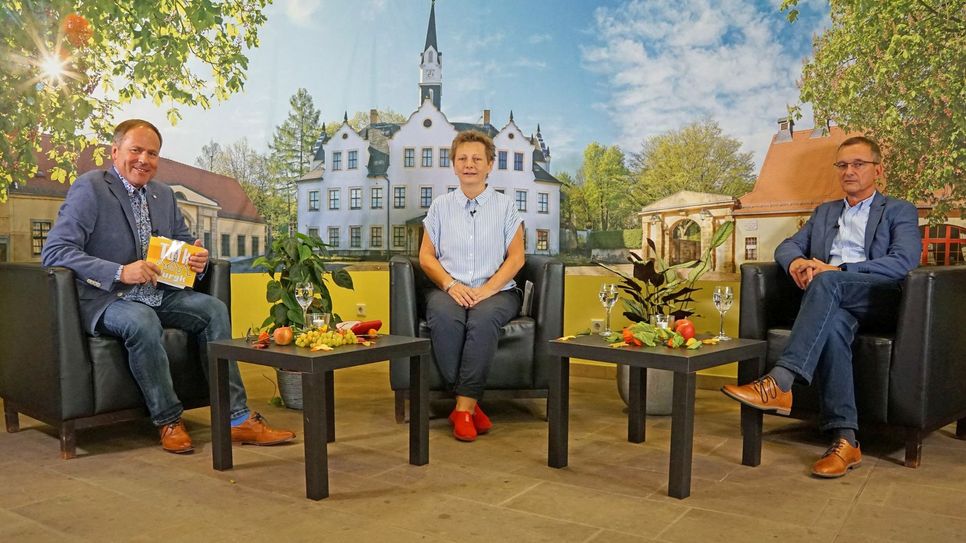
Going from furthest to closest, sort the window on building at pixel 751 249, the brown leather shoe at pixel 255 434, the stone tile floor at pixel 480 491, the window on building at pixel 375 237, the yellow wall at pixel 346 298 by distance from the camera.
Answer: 1. the window on building at pixel 375 237
2. the yellow wall at pixel 346 298
3. the window on building at pixel 751 249
4. the brown leather shoe at pixel 255 434
5. the stone tile floor at pixel 480 491

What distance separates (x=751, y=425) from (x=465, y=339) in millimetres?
1116

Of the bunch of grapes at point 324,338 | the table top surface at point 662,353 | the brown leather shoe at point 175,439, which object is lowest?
the brown leather shoe at point 175,439

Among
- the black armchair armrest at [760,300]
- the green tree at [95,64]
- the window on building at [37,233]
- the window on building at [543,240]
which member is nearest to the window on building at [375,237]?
the window on building at [543,240]

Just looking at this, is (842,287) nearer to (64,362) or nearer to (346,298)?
(64,362)

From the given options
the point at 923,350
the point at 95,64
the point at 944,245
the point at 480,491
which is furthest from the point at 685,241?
the point at 95,64

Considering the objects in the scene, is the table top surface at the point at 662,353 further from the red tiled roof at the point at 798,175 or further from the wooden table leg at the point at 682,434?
the red tiled roof at the point at 798,175

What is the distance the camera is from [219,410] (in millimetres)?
2475

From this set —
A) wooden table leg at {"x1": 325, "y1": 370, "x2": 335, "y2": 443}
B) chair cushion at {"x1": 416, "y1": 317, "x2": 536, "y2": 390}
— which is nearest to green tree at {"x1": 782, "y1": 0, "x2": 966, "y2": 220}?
chair cushion at {"x1": 416, "y1": 317, "x2": 536, "y2": 390}

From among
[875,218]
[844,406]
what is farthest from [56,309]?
[875,218]

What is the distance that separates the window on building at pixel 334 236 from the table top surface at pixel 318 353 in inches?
101

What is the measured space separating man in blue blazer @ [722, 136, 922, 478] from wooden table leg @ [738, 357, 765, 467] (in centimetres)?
6

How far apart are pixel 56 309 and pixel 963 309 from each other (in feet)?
10.2

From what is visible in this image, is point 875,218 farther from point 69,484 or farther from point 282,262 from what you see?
point 69,484

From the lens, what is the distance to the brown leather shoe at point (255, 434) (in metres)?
2.79
